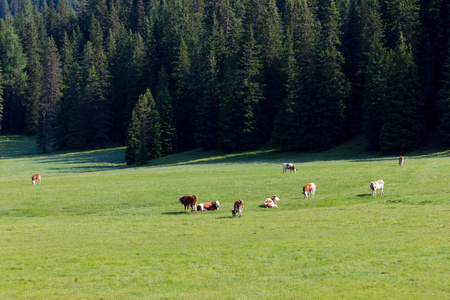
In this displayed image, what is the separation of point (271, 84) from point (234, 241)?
230 feet

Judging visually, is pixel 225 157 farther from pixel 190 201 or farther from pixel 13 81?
pixel 13 81

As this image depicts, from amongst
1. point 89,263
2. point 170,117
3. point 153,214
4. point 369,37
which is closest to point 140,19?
point 170,117

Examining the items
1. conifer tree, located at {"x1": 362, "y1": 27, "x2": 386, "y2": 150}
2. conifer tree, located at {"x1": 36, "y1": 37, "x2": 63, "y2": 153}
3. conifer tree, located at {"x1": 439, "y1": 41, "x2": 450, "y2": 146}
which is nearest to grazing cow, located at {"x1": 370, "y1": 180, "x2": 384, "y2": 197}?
conifer tree, located at {"x1": 439, "y1": 41, "x2": 450, "y2": 146}

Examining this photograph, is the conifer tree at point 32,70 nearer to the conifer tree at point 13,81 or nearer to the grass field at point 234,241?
the conifer tree at point 13,81

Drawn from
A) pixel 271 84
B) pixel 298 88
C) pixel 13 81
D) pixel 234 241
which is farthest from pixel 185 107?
pixel 13 81

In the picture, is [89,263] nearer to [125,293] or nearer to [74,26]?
[125,293]

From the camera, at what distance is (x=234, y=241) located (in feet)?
60.8

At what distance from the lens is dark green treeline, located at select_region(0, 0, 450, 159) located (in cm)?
6700

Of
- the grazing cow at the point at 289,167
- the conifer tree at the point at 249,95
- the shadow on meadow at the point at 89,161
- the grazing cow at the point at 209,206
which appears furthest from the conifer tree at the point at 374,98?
the grazing cow at the point at 209,206

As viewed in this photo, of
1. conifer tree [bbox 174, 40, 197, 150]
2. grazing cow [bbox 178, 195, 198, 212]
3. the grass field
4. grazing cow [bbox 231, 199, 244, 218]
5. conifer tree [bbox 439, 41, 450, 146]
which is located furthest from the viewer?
conifer tree [bbox 174, 40, 197, 150]

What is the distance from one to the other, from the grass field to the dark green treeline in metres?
29.7

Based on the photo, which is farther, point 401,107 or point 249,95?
point 249,95

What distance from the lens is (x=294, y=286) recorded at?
12.1 m

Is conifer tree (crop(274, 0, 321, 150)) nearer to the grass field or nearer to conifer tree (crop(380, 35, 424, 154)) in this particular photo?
conifer tree (crop(380, 35, 424, 154))
